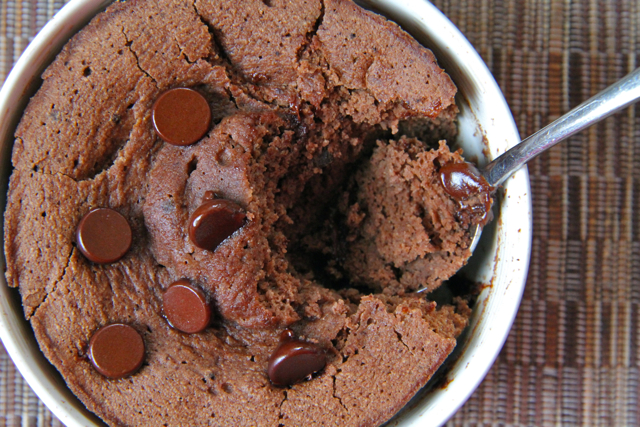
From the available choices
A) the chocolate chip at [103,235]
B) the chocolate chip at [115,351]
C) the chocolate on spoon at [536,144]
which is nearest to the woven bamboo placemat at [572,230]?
the chocolate on spoon at [536,144]

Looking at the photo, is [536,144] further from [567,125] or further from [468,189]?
[468,189]

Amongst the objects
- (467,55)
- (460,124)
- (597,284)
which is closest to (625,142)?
(597,284)

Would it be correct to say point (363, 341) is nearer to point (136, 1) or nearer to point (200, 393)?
point (200, 393)

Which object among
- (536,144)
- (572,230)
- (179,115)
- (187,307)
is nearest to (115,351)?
(187,307)

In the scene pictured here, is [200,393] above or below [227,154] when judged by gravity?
below

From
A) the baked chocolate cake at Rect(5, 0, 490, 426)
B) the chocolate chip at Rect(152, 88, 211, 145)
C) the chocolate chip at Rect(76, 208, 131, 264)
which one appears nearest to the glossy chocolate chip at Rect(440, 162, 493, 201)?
the baked chocolate cake at Rect(5, 0, 490, 426)
